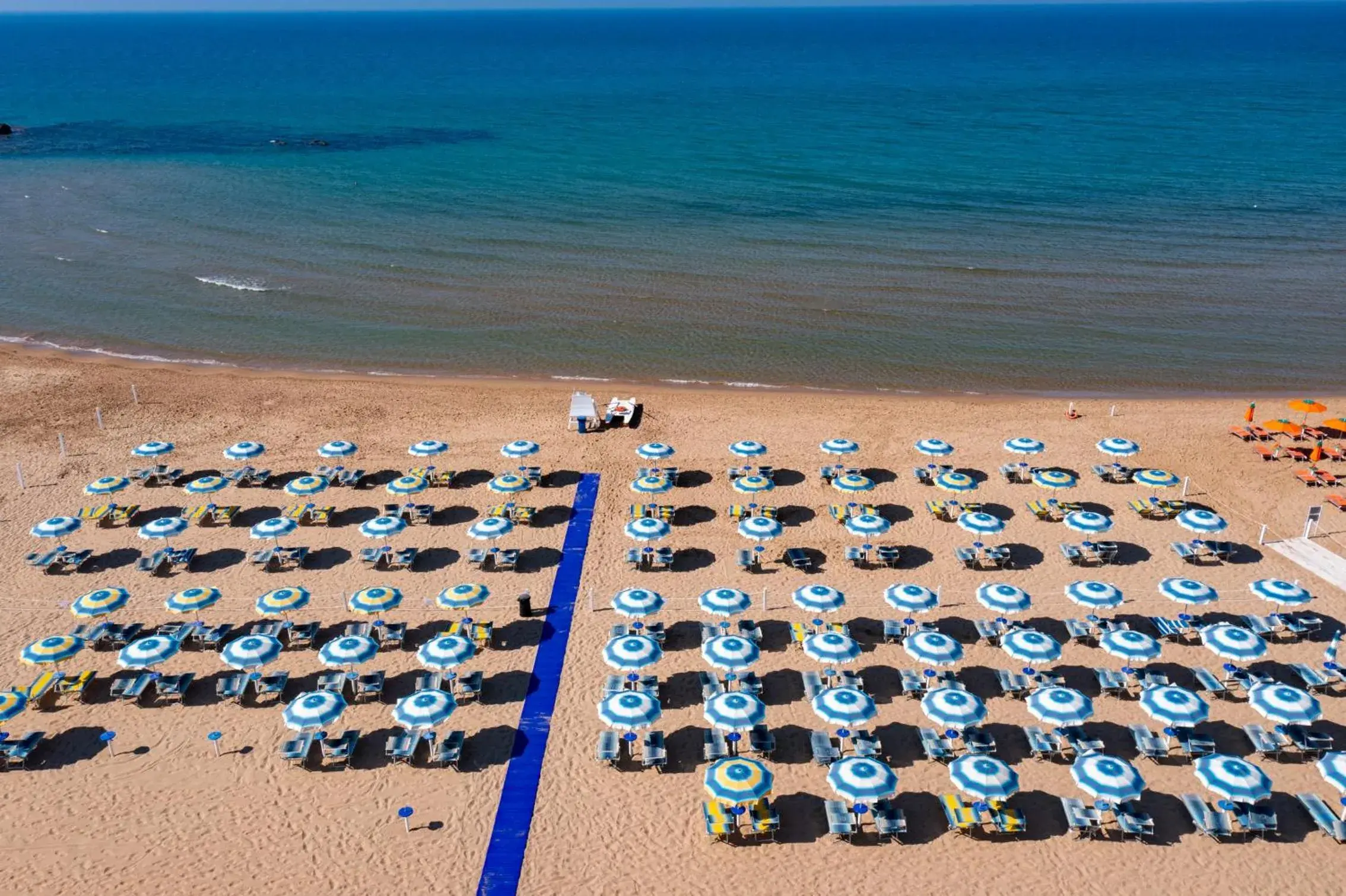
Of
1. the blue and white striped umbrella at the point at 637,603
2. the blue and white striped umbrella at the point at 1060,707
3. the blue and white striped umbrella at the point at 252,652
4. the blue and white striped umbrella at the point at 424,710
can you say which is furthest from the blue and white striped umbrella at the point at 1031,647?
the blue and white striped umbrella at the point at 252,652

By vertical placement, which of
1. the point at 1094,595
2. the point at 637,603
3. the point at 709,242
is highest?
the point at 709,242

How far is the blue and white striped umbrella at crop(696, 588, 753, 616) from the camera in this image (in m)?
21.2

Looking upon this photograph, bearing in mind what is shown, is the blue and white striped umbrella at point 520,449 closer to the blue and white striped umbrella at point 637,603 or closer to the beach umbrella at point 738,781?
the blue and white striped umbrella at point 637,603

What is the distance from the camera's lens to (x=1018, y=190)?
69500 millimetres

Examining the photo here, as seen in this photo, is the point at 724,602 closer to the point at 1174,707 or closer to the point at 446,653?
the point at 446,653

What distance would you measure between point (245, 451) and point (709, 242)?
3437 cm

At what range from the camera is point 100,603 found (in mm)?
21609

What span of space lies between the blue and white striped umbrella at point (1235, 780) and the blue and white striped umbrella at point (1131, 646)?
2997 millimetres

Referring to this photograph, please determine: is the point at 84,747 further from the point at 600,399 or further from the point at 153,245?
the point at 153,245

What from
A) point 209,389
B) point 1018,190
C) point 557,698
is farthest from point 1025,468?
point 1018,190

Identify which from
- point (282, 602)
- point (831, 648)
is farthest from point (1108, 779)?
point (282, 602)

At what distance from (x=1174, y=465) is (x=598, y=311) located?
2637 centimetres

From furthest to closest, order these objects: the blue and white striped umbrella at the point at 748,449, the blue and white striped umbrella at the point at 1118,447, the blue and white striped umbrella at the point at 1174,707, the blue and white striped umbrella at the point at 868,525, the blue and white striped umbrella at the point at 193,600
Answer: the blue and white striped umbrella at the point at 748,449 < the blue and white striped umbrella at the point at 1118,447 < the blue and white striped umbrella at the point at 868,525 < the blue and white striped umbrella at the point at 193,600 < the blue and white striped umbrella at the point at 1174,707

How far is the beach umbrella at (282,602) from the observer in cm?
2183
